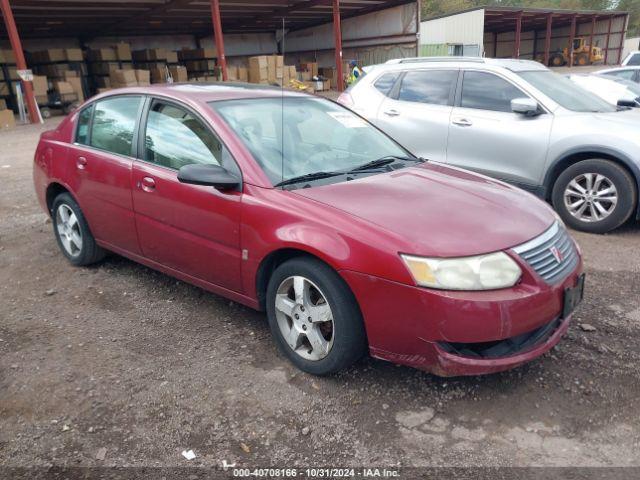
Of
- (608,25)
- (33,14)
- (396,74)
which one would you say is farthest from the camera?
(608,25)

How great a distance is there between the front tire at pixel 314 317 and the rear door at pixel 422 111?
380 cm

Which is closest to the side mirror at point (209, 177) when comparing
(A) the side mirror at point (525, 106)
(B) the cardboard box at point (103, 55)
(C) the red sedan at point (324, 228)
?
(C) the red sedan at point (324, 228)

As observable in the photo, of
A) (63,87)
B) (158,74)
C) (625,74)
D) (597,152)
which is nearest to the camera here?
(597,152)

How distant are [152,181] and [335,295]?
1.65 metres

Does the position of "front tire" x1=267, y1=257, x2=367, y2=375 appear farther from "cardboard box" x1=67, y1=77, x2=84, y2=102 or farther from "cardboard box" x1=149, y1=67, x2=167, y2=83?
"cardboard box" x1=149, y1=67, x2=167, y2=83

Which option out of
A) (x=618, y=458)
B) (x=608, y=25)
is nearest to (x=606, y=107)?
(x=618, y=458)

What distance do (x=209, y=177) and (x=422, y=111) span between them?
3.95 meters

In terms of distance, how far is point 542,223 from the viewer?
291 cm

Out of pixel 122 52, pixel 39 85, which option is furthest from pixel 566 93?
pixel 122 52

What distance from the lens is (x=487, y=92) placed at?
595 centimetres

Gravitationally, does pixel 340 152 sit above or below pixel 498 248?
above

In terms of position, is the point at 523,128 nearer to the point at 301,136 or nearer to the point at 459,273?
the point at 301,136

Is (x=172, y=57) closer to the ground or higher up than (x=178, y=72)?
higher up

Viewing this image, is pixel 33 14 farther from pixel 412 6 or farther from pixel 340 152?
pixel 340 152
